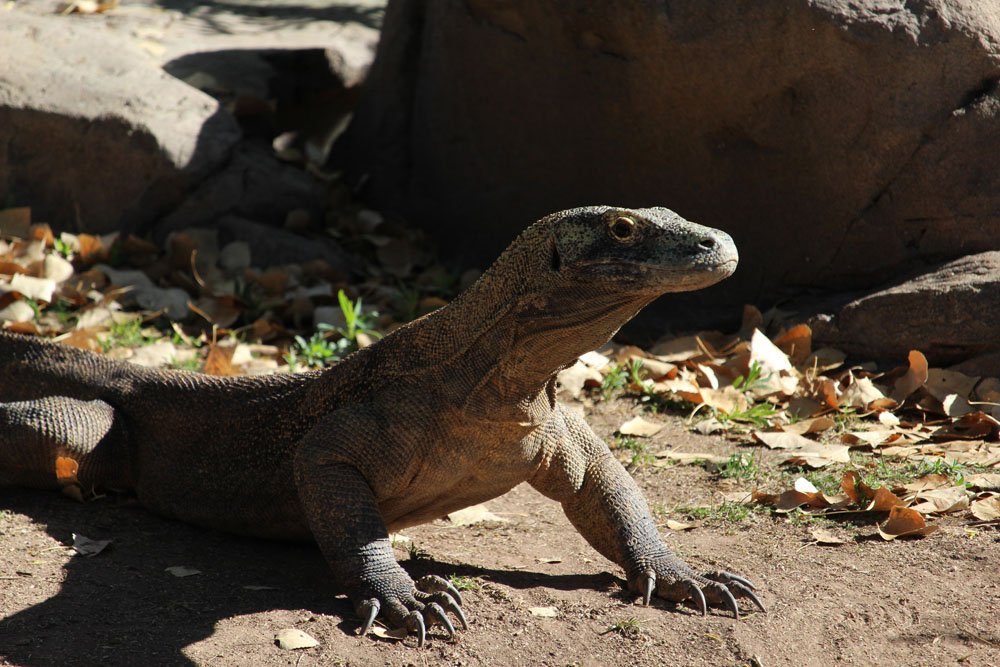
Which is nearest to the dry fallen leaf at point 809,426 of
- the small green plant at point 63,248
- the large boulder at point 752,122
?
the large boulder at point 752,122

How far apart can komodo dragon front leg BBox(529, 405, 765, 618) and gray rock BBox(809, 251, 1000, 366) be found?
2731 mm

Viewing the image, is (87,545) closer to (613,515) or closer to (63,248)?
(613,515)

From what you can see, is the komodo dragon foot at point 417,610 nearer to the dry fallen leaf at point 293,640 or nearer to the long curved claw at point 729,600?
the dry fallen leaf at point 293,640

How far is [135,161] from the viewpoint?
297 inches

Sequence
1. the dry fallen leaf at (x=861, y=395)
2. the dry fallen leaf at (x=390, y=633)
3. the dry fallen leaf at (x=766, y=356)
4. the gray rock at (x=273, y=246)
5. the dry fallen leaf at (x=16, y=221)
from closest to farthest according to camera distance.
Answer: the dry fallen leaf at (x=390, y=633) < the dry fallen leaf at (x=861, y=395) < the dry fallen leaf at (x=766, y=356) < the dry fallen leaf at (x=16, y=221) < the gray rock at (x=273, y=246)

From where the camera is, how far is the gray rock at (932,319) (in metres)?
5.77

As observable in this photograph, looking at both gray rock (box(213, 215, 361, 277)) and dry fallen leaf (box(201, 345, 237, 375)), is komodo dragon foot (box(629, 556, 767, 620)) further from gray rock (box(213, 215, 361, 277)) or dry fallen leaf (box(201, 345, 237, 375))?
gray rock (box(213, 215, 361, 277))

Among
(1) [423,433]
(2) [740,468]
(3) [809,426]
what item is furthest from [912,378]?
(1) [423,433]

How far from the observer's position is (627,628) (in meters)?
3.53

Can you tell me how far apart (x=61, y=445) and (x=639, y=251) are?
2923 millimetres

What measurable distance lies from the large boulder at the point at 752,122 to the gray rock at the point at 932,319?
0.91 ft

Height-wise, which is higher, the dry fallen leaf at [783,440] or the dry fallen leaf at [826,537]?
the dry fallen leaf at [826,537]

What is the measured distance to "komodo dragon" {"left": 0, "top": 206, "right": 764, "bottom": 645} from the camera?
3.34m

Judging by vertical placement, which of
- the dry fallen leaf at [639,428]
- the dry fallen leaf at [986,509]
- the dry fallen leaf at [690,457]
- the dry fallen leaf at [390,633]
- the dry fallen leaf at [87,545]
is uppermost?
the dry fallen leaf at [986,509]
